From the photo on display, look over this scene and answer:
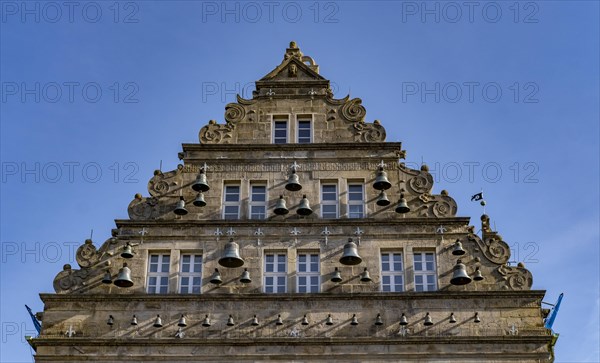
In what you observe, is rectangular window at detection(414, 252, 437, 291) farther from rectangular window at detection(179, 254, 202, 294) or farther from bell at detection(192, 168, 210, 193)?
bell at detection(192, 168, 210, 193)

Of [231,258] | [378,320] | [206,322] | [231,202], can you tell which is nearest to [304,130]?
[231,202]

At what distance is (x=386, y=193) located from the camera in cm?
3644

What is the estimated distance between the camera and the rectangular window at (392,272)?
114 feet

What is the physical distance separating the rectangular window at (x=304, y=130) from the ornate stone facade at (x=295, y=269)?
0.05m

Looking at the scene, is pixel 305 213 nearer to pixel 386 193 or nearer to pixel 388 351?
pixel 386 193

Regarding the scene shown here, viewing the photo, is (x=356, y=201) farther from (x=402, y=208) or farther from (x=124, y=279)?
(x=124, y=279)

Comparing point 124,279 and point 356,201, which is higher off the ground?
point 356,201

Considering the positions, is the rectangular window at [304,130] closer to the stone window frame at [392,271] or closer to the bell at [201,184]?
the bell at [201,184]

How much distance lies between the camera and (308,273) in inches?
1378

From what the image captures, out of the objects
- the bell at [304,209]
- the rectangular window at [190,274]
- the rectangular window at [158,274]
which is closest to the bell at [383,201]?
the bell at [304,209]

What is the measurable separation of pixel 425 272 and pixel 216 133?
8342mm

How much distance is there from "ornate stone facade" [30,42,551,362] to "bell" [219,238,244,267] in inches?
24.8

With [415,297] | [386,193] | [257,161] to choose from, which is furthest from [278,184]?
[415,297]

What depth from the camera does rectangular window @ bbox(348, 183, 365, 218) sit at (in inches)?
1423
